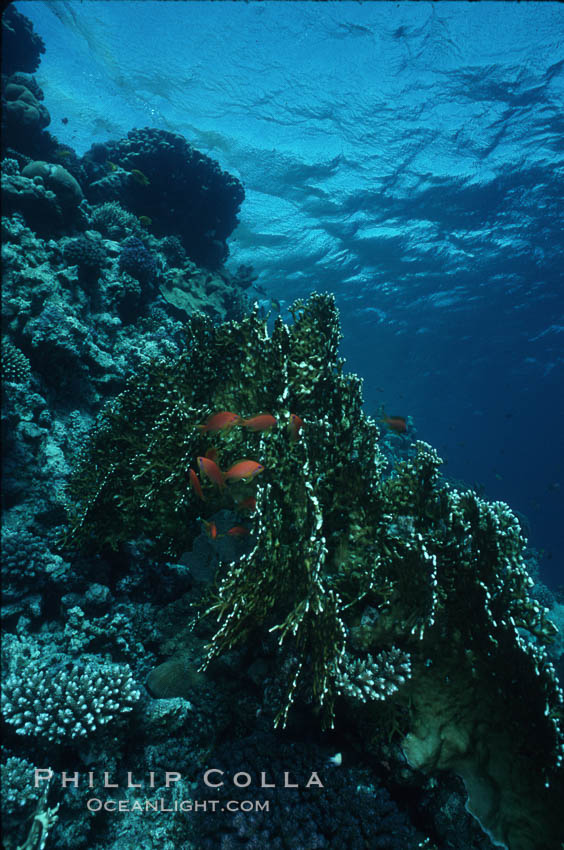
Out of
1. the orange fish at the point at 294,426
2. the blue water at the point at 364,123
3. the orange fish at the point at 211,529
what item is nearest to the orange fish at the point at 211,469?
the orange fish at the point at 211,529

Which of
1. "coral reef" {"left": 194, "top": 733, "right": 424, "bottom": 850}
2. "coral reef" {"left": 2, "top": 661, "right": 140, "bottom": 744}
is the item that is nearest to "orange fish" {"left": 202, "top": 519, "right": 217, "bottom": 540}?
"coral reef" {"left": 2, "top": 661, "right": 140, "bottom": 744}

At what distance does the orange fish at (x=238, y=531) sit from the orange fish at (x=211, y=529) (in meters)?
0.18

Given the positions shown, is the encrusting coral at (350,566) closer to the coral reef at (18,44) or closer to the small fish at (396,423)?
the small fish at (396,423)

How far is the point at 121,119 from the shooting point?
20969mm

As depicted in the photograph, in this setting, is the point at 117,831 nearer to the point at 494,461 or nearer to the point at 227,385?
the point at 227,385

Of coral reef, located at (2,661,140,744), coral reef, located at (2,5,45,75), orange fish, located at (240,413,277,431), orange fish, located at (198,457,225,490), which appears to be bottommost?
coral reef, located at (2,661,140,744)

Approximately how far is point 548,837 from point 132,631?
15.0ft

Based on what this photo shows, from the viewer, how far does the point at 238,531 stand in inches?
169

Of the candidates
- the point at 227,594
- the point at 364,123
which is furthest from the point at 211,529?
the point at 364,123

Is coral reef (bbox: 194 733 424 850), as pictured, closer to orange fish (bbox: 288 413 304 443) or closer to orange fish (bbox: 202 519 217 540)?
orange fish (bbox: 202 519 217 540)

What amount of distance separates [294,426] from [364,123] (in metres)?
21.5

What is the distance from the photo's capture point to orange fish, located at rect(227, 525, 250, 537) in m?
4.29

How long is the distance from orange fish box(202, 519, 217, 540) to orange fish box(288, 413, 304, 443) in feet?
4.31

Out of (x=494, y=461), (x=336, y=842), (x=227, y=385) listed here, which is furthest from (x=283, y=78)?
(x=494, y=461)
